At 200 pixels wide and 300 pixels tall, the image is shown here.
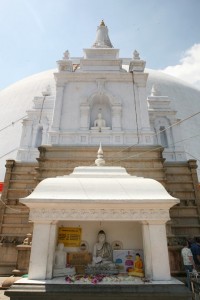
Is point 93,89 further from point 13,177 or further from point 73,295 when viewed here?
point 73,295

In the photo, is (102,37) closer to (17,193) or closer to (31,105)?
(31,105)

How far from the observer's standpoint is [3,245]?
9852 millimetres

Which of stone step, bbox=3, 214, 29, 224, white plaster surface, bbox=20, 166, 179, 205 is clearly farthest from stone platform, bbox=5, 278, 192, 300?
stone step, bbox=3, 214, 29, 224

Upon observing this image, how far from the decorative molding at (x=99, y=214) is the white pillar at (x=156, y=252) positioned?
0.22 metres

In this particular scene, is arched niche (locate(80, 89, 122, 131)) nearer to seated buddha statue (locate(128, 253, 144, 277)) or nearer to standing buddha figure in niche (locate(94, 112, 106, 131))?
standing buddha figure in niche (locate(94, 112, 106, 131))

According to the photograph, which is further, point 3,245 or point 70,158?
point 70,158

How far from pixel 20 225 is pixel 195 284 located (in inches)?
326

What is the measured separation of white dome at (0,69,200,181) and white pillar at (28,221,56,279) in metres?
13.7

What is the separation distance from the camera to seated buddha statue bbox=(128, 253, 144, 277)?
18.0 feet

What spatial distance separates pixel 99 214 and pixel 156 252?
159 cm

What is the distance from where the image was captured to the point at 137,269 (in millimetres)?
Result: 5625

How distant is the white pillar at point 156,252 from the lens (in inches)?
201

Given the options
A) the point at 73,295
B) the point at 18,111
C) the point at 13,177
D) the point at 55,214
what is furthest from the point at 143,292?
the point at 18,111

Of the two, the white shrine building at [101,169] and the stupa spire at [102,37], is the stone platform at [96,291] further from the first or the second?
the stupa spire at [102,37]
